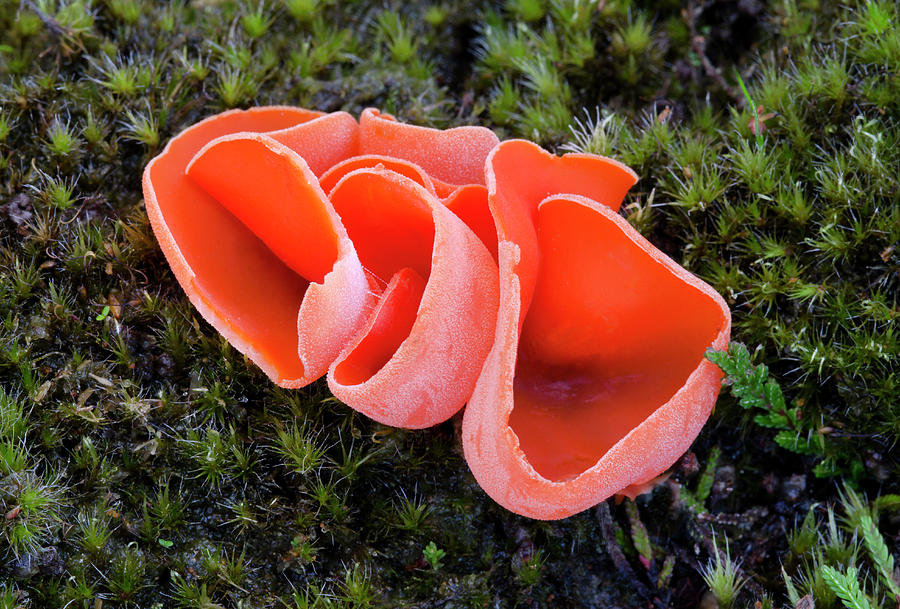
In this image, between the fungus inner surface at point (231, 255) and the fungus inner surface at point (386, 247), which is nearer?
the fungus inner surface at point (386, 247)

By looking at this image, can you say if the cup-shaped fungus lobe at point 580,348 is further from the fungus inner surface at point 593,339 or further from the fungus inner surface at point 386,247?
the fungus inner surface at point 386,247

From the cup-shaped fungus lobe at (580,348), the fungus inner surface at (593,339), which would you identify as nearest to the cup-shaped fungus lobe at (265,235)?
the cup-shaped fungus lobe at (580,348)

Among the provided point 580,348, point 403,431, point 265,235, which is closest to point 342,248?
point 265,235

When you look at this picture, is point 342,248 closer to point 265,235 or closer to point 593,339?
point 265,235

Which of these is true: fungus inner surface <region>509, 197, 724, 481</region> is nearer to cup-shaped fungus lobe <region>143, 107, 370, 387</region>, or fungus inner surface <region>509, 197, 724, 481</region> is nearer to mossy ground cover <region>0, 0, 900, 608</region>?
mossy ground cover <region>0, 0, 900, 608</region>

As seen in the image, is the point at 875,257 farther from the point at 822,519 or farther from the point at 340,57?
the point at 340,57

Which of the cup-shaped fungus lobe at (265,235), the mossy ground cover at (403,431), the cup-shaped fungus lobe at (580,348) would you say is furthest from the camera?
the mossy ground cover at (403,431)

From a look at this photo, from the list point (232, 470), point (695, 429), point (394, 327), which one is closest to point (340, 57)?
point (394, 327)
